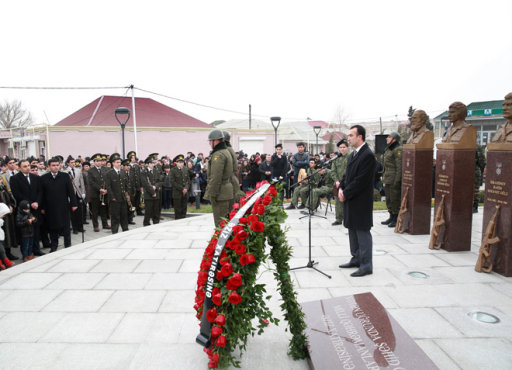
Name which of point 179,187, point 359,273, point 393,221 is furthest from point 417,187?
point 179,187

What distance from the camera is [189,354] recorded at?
3.12 m

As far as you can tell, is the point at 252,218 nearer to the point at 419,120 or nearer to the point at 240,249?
the point at 240,249

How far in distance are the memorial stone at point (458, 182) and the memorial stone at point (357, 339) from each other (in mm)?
3195

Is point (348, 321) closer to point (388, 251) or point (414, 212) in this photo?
point (388, 251)

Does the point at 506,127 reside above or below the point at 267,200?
above

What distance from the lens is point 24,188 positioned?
22.9 feet

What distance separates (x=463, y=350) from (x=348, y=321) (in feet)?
3.27

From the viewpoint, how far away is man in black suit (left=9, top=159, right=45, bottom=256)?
695 centimetres

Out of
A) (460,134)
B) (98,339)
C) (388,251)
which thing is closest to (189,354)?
(98,339)

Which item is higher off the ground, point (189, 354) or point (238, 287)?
point (238, 287)

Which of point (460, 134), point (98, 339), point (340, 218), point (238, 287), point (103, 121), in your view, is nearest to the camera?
point (238, 287)

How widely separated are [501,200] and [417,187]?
2.19 meters

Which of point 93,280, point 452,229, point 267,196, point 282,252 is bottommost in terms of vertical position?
point 93,280

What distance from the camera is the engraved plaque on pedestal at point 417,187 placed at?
23.2 ft
